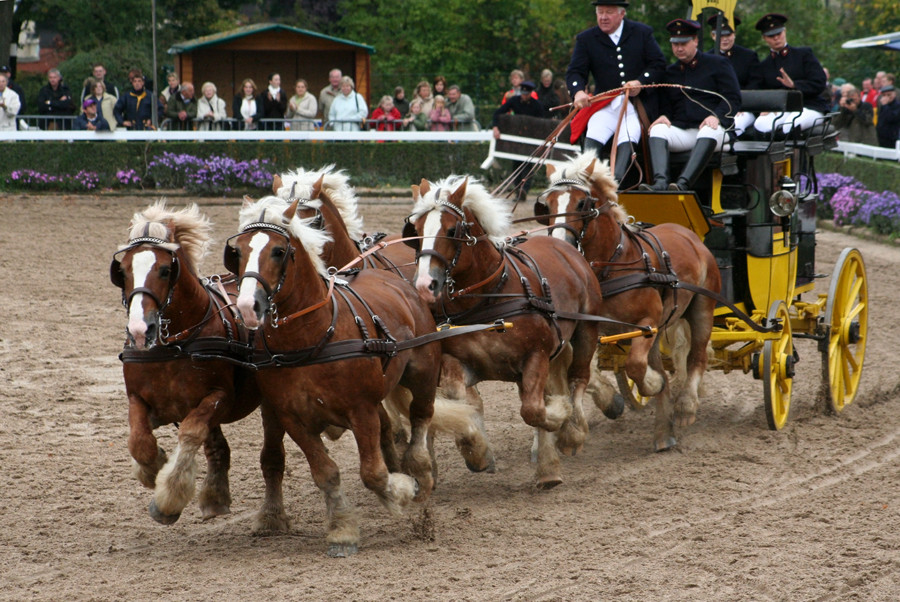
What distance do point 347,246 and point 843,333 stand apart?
430 cm

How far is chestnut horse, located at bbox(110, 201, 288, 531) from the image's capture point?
5.05m

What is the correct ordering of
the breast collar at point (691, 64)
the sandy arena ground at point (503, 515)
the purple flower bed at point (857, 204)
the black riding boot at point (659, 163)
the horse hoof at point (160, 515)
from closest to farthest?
the sandy arena ground at point (503, 515)
the horse hoof at point (160, 515)
the black riding boot at point (659, 163)
the breast collar at point (691, 64)
the purple flower bed at point (857, 204)

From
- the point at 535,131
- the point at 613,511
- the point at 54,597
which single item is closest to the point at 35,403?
the point at 54,597

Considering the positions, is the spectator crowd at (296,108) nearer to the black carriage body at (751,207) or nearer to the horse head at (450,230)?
the black carriage body at (751,207)

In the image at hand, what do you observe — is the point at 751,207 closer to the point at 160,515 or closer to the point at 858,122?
the point at 160,515

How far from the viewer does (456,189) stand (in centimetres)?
614

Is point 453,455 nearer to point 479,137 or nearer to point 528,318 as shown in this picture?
point 528,318

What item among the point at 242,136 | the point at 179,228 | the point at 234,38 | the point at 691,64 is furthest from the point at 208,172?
the point at 179,228

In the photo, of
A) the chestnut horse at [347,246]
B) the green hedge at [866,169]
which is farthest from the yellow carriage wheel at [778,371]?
the green hedge at [866,169]

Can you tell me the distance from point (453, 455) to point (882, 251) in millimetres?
9695

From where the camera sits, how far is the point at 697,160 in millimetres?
7906

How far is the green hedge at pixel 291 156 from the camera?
17.3 meters

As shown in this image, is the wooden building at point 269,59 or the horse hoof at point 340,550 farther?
the wooden building at point 269,59

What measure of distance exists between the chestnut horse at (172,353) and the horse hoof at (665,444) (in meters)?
3.24
